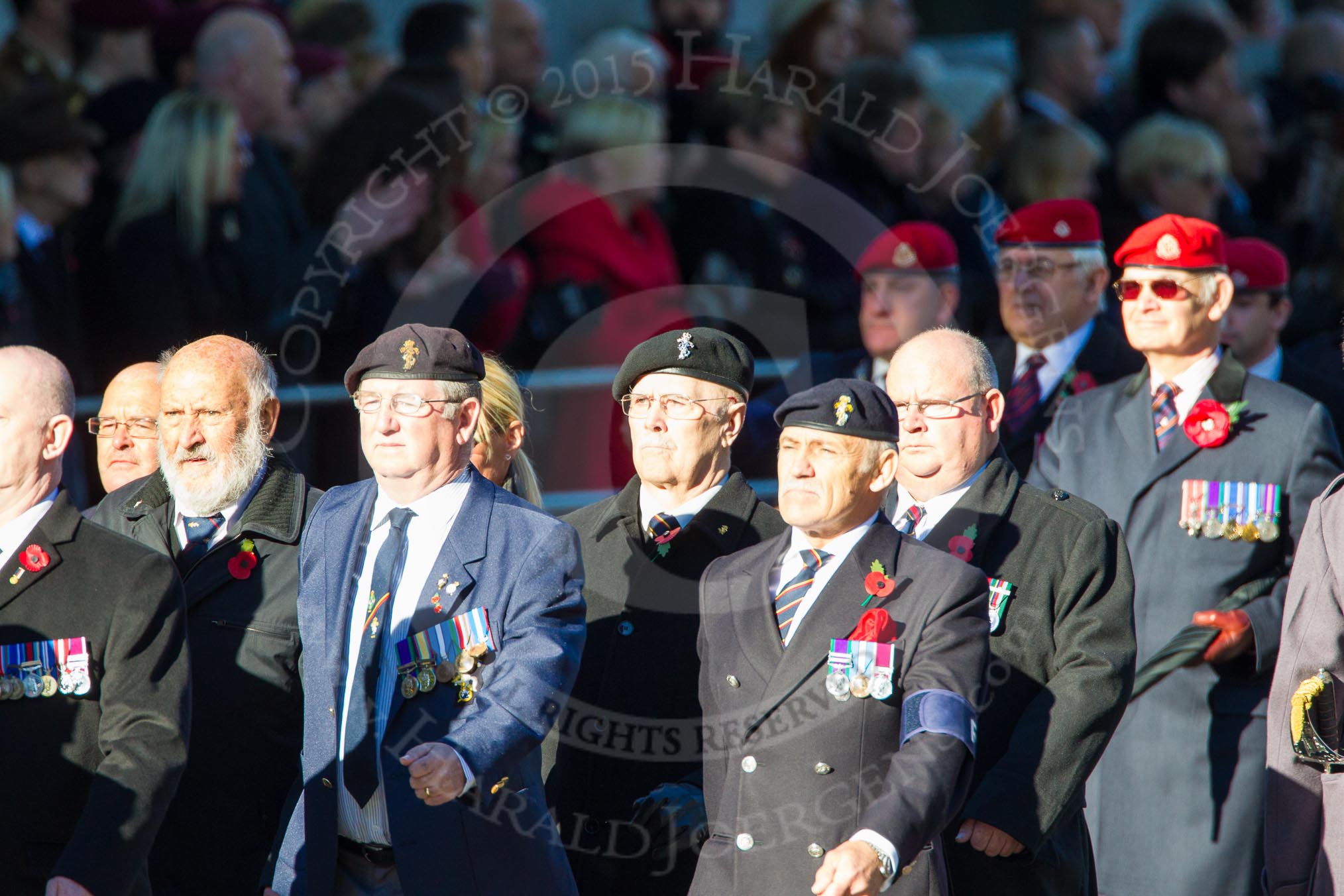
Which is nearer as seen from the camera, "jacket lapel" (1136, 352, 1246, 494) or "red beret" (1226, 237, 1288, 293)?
"jacket lapel" (1136, 352, 1246, 494)

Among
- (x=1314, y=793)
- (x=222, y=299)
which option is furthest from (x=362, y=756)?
(x=222, y=299)

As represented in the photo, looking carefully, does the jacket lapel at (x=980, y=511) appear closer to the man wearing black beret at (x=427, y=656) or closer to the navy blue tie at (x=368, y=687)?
the man wearing black beret at (x=427, y=656)

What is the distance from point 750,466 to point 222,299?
7.35 feet

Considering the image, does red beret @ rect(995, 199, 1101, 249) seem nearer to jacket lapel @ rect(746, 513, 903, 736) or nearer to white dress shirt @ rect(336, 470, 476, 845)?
jacket lapel @ rect(746, 513, 903, 736)

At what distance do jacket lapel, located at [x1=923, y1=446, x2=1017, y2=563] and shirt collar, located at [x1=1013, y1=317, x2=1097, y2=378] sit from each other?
1601 mm

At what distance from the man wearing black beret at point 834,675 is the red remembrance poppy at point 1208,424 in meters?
1.77

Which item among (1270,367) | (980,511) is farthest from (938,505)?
(1270,367)

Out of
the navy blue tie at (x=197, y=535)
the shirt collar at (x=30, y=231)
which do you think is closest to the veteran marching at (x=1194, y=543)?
the navy blue tie at (x=197, y=535)

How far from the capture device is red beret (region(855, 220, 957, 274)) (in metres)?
6.50

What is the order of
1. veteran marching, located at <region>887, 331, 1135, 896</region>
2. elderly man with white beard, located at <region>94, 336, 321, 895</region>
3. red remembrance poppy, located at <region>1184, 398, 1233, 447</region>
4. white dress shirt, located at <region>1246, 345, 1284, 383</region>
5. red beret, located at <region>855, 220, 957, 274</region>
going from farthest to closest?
1. white dress shirt, located at <region>1246, 345, 1284, 383</region>
2. red beret, located at <region>855, 220, 957, 274</region>
3. red remembrance poppy, located at <region>1184, 398, 1233, 447</region>
4. elderly man with white beard, located at <region>94, 336, 321, 895</region>
5. veteran marching, located at <region>887, 331, 1135, 896</region>

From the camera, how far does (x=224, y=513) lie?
15.2ft

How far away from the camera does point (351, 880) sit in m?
3.91

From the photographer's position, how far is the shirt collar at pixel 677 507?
15.4 ft

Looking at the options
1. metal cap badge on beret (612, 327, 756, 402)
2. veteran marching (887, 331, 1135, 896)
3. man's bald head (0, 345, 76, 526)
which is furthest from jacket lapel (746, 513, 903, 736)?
man's bald head (0, 345, 76, 526)
